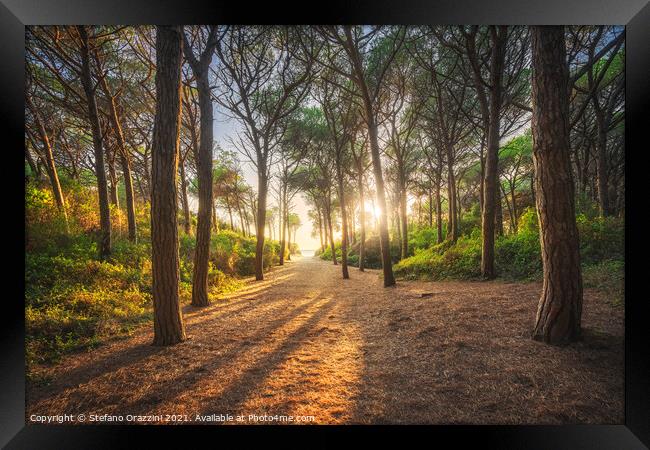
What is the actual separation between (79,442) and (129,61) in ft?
34.6

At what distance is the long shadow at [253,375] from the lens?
1.92 m

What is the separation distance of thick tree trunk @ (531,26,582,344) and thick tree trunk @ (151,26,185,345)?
4784mm

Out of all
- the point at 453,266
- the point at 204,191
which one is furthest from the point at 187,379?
the point at 453,266

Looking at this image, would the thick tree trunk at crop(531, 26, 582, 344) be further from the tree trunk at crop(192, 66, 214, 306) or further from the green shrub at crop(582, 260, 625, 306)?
the tree trunk at crop(192, 66, 214, 306)

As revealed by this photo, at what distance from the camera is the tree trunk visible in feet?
17.4

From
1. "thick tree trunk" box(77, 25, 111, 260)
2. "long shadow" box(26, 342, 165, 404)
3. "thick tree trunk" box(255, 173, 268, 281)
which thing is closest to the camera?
"long shadow" box(26, 342, 165, 404)

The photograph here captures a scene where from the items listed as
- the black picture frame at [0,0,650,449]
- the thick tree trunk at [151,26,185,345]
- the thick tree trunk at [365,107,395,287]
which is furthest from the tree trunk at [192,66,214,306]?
the thick tree trunk at [365,107,395,287]

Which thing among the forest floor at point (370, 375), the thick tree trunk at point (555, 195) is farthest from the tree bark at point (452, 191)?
Answer: the thick tree trunk at point (555, 195)

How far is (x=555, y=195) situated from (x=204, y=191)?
663cm

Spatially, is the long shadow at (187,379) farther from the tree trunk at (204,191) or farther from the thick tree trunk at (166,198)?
the tree trunk at (204,191)

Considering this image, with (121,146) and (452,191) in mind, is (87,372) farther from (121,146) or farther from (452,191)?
(452,191)
